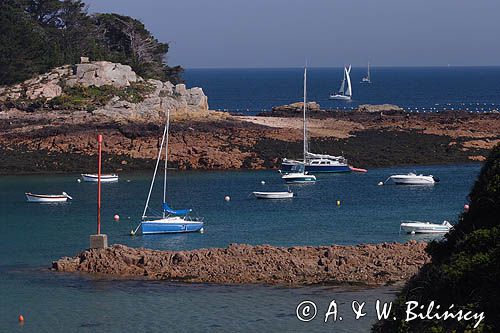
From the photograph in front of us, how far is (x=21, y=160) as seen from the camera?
58.9 meters

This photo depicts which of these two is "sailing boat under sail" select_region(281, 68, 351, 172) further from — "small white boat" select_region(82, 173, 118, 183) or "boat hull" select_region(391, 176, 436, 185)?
"small white boat" select_region(82, 173, 118, 183)

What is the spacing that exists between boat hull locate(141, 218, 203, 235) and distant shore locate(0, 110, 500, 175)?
1961 centimetres

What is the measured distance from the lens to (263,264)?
30.3 meters

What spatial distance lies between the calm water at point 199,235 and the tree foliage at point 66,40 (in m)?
17.9

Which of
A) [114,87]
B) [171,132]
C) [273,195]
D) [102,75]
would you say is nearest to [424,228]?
[273,195]

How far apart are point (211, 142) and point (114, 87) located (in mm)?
10607

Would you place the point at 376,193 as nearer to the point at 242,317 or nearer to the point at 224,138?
the point at 224,138

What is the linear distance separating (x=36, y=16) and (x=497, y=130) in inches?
1429

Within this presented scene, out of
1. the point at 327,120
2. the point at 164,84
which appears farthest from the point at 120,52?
the point at 327,120

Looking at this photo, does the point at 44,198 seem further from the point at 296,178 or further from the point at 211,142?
the point at 211,142

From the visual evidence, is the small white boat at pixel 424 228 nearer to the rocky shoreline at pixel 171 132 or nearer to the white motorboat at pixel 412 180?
the white motorboat at pixel 412 180

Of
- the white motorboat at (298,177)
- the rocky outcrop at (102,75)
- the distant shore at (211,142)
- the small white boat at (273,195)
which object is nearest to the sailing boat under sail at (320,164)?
the white motorboat at (298,177)

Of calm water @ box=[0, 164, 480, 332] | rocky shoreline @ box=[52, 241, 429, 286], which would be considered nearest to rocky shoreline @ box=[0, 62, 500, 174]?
calm water @ box=[0, 164, 480, 332]

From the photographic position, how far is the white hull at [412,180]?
53.3m
